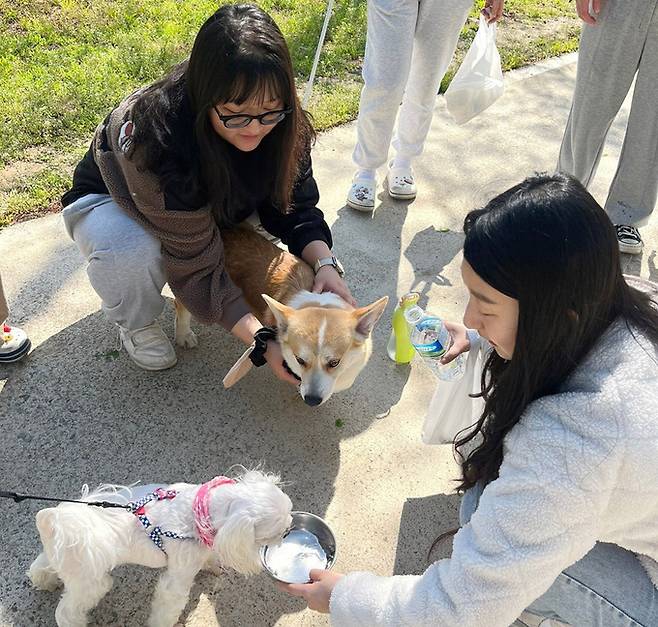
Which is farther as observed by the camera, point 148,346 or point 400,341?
point 400,341

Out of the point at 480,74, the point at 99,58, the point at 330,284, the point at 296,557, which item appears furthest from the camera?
the point at 99,58

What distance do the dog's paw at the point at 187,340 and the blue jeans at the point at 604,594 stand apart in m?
1.84

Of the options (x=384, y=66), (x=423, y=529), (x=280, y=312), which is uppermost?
(x=384, y=66)

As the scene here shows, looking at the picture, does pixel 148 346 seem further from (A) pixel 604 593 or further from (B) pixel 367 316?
(A) pixel 604 593

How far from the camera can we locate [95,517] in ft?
5.49

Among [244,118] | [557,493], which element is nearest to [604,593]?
[557,493]

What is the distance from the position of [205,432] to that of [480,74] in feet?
8.49

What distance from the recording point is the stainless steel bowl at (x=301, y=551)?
1.96 m

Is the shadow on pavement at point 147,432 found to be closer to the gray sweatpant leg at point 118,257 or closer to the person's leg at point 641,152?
the gray sweatpant leg at point 118,257

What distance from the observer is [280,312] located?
2.57m

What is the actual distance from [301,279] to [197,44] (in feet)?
3.59

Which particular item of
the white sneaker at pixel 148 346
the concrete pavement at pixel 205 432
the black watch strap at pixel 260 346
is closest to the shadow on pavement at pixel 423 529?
the concrete pavement at pixel 205 432

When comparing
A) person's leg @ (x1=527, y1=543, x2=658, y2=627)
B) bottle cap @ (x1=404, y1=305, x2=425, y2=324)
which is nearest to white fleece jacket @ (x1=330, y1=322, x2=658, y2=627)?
person's leg @ (x1=527, y1=543, x2=658, y2=627)

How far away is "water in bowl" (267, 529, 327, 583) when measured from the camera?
1961 millimetres
